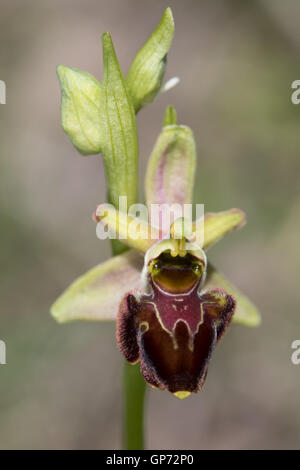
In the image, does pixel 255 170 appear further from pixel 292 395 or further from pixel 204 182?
pixel 292 395

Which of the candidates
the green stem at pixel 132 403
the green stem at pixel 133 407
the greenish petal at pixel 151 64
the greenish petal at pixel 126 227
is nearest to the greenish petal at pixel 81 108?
the greenish petal at pixel 151 64

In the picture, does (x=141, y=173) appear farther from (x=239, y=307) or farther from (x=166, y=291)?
(x=166, y=291)

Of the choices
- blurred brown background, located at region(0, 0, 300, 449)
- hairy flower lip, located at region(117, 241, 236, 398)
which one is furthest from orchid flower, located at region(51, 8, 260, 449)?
blurred brown background, located at region(0, 0, 300, 449)

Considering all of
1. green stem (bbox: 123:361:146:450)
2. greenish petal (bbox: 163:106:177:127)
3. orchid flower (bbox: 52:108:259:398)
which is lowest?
green stem (bbox: 123:361:146:450)

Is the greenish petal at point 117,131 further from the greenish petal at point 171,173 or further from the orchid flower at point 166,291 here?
the greenish petal at point 171,173

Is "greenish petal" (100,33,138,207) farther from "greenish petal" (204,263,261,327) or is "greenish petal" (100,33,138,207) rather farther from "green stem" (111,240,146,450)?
"greenish petal" (204,263,261,327)

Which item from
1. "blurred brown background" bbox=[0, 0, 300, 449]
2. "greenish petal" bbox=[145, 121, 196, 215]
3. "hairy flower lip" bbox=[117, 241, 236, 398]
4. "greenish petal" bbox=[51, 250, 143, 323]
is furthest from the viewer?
"blurred brown background" bbox=[0, 0, 300, 449]

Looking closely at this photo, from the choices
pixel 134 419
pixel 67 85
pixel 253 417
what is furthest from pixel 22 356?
pixel 67 85

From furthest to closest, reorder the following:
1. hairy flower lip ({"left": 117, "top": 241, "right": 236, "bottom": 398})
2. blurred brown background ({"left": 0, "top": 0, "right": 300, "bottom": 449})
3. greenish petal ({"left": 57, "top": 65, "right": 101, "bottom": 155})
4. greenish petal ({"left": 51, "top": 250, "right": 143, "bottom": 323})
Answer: blurred brown background ({"left": 0, "top": 0, "right": 300, "bottom": 449}), greenish petal ({"left": 51, "top": 250, "right": 143, "bottom": 323}), greenish petal ({"left": 57, "top": 65, "right": 101, "bottom": 155}), hairy flower lip ({"left": 117, "top": 241, "right": 236, "bottom": 398})
